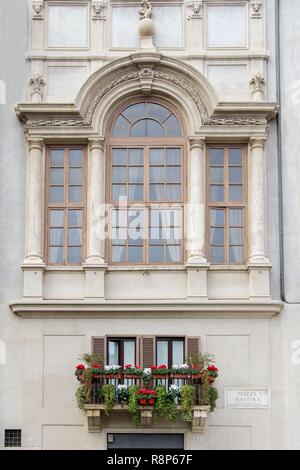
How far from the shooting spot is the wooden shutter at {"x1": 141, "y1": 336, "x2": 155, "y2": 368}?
2578 cm

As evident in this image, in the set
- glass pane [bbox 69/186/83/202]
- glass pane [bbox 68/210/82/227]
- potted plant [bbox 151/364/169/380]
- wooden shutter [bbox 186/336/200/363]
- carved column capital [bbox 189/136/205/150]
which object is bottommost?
potted plant [bbox 151/364/169/380]

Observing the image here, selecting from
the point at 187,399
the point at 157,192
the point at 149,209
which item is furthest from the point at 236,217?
the point at 187,399

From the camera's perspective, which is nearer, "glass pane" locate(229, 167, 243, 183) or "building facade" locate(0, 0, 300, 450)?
"building facade" locate(0, 0, 300, 450)

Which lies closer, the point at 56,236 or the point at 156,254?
the point at 156,254

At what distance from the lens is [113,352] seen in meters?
26.1

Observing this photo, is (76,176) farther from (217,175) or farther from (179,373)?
(179,373)

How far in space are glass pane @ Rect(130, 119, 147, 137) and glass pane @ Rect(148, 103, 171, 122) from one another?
0.26 meters

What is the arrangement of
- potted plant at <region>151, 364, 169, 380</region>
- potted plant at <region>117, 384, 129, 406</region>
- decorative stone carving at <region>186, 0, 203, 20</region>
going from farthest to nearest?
decorative stone carving at <region>186, 0, 203, 20</region> < potted plant at <region>151, 364, 169, 380</region> < potted plant at <region>117, 384, 129, 406</region>

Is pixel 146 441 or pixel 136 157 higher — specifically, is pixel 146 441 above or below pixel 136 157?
below

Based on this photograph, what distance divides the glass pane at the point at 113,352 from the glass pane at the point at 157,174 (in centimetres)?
397

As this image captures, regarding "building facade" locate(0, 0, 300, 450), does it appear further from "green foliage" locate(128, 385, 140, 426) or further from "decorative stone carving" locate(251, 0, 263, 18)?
"green foliage" locate(128, 385, 140, 426)

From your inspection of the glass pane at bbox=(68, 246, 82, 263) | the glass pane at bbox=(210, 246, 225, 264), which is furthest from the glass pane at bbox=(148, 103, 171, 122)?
the glass pane at bbox=(68, 246, 82, 263)

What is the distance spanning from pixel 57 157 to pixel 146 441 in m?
7.01
